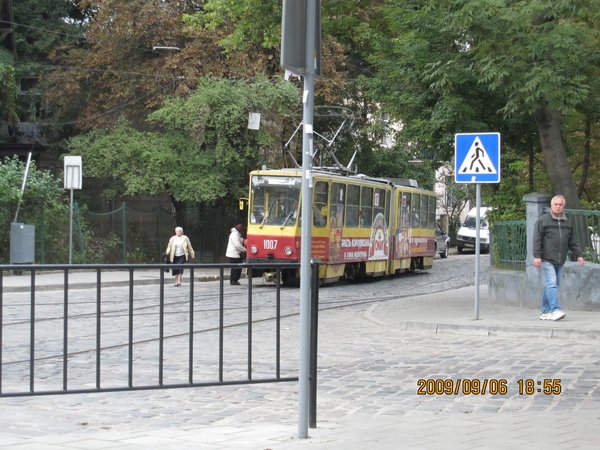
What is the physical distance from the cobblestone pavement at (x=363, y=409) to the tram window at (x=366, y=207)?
17181mm

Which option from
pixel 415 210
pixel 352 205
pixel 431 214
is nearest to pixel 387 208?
pixel 352 205

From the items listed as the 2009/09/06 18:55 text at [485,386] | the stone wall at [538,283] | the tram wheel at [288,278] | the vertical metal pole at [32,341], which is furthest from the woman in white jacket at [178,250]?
the vertical metal pole at [32,341]

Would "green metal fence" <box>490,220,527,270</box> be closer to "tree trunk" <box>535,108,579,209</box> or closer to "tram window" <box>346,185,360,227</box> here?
"tree trunk" <box>535,108,579,209</box>

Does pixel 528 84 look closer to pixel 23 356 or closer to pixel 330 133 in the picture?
pixel 23 356

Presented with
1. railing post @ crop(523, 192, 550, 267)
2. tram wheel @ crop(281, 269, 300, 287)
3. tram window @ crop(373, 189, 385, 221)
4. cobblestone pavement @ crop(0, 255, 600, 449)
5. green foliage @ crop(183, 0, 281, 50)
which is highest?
green foliage @ crop(183, 0, 281, 50)

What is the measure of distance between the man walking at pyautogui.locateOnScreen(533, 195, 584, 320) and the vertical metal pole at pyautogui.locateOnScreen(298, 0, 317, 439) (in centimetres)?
880

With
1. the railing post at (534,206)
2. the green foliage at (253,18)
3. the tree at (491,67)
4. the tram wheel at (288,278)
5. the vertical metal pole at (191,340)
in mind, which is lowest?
the vertical metal pole at (191,340)

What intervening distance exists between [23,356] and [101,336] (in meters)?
0.67

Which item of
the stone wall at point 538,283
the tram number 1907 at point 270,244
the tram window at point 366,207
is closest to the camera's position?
the stone wall at point 538,283

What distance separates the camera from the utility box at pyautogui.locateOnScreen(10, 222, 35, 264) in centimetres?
2909

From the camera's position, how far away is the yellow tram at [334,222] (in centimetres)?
2709

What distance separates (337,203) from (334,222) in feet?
2.03

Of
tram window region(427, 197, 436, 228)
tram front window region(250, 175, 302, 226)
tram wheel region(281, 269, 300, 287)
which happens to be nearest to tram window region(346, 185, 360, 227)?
tram front window region(250, 175, 302, 226)

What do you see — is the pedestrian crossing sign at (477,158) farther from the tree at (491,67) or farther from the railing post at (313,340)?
the railing post at (313,340)
